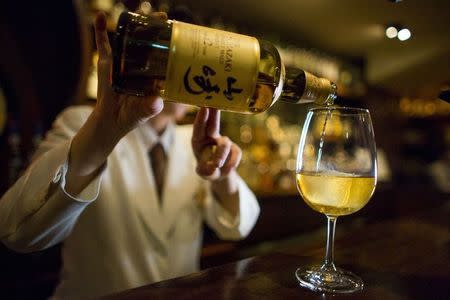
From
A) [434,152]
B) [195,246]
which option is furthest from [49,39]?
[434,152]

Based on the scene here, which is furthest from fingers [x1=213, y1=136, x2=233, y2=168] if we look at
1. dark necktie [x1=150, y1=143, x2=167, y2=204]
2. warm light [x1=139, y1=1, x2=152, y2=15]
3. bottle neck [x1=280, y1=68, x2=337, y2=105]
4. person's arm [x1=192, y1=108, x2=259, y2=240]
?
warm light [x1=139, y1=1, x2=152, y2=15]

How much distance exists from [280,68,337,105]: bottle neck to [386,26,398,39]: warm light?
164 millimetres

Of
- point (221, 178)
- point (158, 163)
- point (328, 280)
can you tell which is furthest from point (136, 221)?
point (328, 280)

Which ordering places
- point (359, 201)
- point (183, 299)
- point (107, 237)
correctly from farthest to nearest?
point (107, 237)
point (359, 201)
point (183, 299)

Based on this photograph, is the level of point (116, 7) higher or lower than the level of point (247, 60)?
higher

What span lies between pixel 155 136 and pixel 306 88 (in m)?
0.77

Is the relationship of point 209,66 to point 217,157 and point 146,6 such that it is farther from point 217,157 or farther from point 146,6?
point 146,6

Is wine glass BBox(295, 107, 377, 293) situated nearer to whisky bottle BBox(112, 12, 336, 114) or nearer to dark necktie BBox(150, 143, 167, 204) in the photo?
whisky bottle BBox(112, 12, 336, 114)

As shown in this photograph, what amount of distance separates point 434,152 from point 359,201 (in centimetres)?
427

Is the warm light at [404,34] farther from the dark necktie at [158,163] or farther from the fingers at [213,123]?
the dark necktie at [158,163]

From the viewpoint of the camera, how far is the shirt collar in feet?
4.09

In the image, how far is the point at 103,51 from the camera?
55 cm

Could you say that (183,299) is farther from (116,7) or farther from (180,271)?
(116,7)

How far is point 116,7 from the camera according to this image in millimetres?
1883
